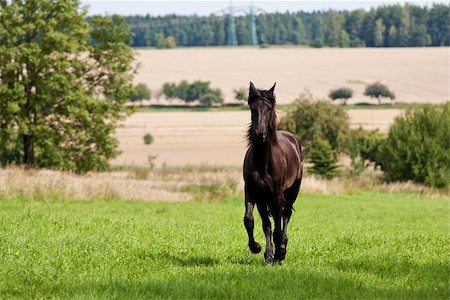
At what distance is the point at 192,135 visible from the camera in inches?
3637

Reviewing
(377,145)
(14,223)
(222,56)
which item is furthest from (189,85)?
(14,223)

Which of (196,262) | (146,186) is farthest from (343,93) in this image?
(196,262)

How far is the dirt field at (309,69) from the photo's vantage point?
133 m

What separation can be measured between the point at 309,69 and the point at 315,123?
7848cm

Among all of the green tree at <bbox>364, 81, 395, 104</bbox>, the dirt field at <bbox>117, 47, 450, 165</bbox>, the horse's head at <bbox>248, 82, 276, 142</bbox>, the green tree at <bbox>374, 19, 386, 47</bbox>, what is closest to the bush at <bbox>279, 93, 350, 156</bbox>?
the dirt field at <bbox>117, 47, 450, 165</bbox>

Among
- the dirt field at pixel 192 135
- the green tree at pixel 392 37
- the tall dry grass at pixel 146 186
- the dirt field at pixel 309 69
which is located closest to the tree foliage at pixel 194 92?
the dirt field at pixel 309 69

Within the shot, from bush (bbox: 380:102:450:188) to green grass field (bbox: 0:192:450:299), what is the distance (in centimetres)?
4429

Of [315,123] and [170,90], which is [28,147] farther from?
[170,90]

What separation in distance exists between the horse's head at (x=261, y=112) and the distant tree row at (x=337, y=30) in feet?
509

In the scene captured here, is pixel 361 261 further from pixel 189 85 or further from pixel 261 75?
pixel 261 75

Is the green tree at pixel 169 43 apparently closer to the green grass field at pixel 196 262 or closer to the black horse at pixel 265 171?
the green grass field at pixel 196 262

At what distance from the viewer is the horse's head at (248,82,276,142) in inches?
514

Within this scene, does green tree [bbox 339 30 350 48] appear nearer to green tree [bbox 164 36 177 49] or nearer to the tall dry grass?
green tree [bbox 164 36 177 49]

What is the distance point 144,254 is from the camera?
13945mm
